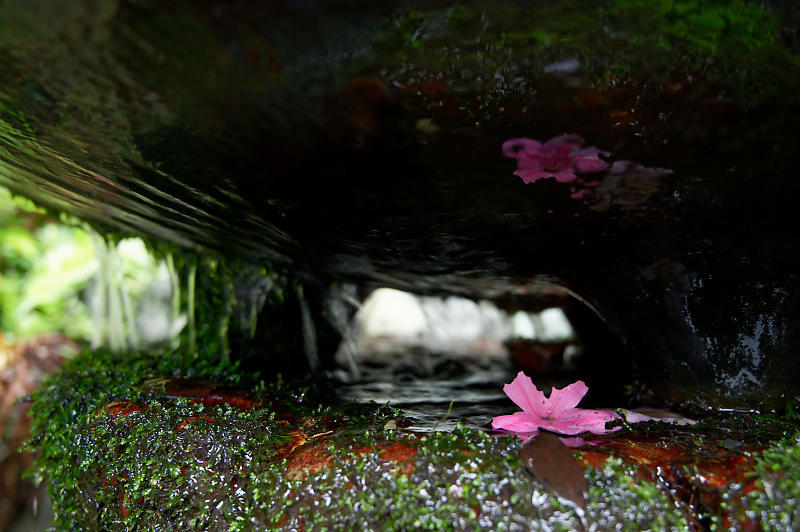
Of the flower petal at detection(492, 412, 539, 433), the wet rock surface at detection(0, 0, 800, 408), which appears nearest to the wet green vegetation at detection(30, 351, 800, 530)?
the flower petal at detection(492, 412, 539, 433)

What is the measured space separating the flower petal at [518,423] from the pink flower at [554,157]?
615 millimetres

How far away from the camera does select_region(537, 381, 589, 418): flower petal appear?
129 cm

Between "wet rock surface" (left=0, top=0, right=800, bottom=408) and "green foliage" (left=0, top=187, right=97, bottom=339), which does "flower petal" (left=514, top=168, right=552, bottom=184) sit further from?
"green foliage" (left=0, top=187, right=97, bottom=339)

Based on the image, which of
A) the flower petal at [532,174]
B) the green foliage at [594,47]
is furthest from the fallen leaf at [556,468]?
the green foliage at [594,47]

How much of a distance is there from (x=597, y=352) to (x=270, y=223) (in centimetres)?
186

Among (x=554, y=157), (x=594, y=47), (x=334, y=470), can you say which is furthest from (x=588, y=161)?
(x=334, y=470)

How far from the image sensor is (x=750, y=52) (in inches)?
34.9

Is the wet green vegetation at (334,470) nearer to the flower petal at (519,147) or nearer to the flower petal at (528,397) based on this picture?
the flower petal at (528,397)

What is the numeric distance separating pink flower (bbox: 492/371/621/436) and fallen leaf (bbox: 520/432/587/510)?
203 mm

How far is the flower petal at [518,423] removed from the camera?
122cm

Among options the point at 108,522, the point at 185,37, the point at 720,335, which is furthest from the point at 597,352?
the point at 185,37

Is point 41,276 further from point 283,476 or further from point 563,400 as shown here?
point 563,400

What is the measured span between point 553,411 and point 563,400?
4cm

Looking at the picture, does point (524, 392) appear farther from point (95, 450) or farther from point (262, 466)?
point (95, 450)
